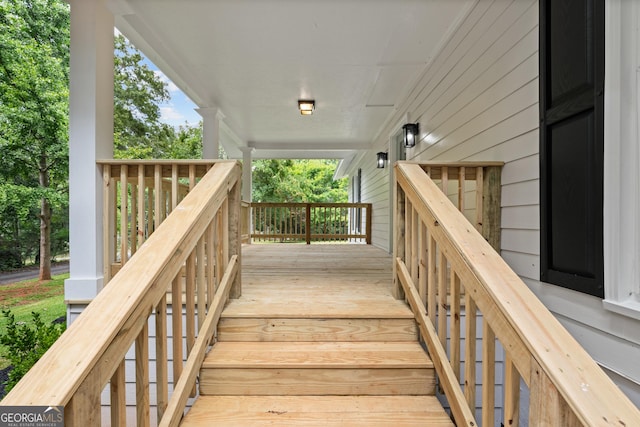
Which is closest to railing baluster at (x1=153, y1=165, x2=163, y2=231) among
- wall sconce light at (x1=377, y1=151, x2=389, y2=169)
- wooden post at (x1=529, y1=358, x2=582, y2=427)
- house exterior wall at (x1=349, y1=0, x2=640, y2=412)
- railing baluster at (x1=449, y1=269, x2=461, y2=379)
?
railing baluster at (x1=449, y1=269, x2=461, y2=379)

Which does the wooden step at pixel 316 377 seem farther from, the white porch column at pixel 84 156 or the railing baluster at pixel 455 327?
the white porch column at pixel 84 156

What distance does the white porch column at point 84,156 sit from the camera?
2.40m

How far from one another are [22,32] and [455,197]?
36.6ft

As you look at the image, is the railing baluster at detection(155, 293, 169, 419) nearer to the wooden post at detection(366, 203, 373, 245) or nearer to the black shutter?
the black shutter

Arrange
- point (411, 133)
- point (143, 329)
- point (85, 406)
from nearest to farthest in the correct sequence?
point (85, 406), point (143, 329), point (411, 133)

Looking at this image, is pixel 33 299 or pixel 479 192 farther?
pixel 33 299

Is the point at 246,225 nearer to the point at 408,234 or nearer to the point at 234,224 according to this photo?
the point at 234,224

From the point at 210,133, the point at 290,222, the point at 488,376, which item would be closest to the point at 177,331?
the point at 488,376

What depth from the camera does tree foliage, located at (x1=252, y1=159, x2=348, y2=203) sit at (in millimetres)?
19016

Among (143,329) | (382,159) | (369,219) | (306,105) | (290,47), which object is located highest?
(290,47)

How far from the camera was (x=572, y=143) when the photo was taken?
67.0 inches

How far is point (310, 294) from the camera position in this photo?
2574 millimetres

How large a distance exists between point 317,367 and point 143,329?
36.0 inches

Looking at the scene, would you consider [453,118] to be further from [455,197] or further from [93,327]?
[93,327]
